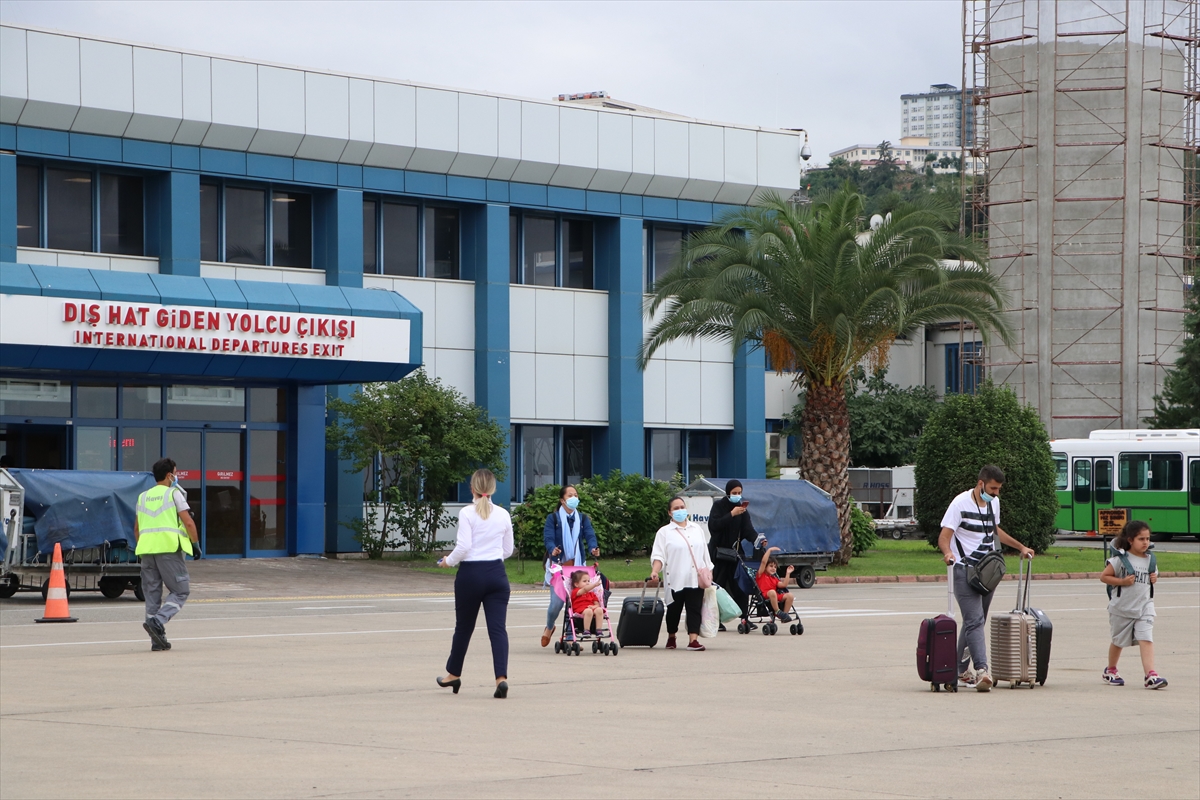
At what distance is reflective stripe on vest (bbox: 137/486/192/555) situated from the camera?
16422mm

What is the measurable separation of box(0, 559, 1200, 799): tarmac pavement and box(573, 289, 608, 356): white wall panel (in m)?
20.1

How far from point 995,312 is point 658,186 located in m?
10.3

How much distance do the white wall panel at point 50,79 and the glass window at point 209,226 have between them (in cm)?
362

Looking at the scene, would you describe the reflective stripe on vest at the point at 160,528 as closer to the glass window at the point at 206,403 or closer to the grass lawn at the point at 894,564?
the grass lawn at the point at 894,564

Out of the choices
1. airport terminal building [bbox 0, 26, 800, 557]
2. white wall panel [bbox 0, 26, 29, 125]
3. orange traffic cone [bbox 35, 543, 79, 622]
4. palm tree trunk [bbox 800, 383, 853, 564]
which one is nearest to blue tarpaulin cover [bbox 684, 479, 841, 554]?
palm tree trunk [bbox 800, 383, 853, 564]

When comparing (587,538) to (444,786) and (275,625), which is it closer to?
(275,625)

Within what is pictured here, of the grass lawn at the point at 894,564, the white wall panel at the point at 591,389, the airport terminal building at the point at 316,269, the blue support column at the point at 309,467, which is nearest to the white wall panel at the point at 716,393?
the airport terminal building at the point at 316,269

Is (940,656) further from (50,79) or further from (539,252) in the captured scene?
(539,252)

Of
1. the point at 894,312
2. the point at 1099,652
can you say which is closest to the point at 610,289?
the point at 894,312

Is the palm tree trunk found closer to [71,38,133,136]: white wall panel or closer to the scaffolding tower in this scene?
[71,38,133,136]: white wall panel

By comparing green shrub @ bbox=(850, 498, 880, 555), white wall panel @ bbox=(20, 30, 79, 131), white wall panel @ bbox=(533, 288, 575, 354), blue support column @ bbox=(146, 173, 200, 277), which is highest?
white wall panel @ bbox=(20, 30, 79, 131)

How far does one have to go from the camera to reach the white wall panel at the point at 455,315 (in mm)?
36875

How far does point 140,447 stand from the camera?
105 feet

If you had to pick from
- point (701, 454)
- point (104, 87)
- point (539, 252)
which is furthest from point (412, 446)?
point (701, 454)
